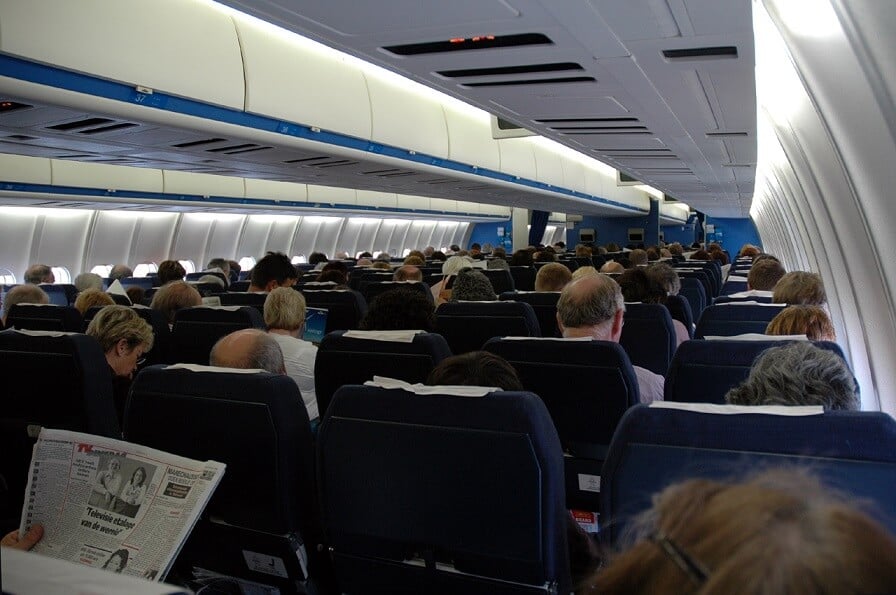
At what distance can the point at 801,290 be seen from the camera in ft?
19.4

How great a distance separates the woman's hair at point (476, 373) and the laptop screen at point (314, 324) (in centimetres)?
323

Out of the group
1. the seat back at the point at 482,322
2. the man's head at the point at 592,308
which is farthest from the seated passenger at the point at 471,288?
the man's head at the point at 592,308

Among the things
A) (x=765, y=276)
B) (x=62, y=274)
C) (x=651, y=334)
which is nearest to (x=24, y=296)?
(x=651, y=334)

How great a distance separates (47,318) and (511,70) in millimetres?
4246

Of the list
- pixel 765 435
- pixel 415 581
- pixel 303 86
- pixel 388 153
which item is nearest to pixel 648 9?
pixel 765 435

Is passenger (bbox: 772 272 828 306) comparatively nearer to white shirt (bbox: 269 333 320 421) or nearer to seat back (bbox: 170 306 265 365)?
white shirt (bbox: 269 333 320 421)

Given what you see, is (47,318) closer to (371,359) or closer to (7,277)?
(371,359)

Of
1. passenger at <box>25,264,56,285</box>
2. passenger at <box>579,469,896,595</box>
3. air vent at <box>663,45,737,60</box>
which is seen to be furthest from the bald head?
passenger at <box>25,264,56,285</box>

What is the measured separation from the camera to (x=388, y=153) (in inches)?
422

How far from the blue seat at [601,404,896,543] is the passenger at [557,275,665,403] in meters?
2.51

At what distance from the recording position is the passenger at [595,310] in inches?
182

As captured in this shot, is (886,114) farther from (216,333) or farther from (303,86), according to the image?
(303,86)

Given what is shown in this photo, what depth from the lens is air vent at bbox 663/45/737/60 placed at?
16.3ft

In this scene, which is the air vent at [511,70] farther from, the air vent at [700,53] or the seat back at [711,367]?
the seat back at [711,367]
